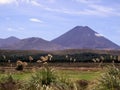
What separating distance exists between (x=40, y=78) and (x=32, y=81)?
502 mm

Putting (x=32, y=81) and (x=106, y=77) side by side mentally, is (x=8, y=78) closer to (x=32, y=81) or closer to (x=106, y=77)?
(x=32, y=81)

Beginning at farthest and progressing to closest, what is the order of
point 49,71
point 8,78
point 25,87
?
point 8,78, point 49,71, point 25,87

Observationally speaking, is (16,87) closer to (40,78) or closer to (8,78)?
(40,78)

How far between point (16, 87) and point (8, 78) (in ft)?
13.6

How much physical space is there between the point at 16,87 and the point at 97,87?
14.6 ft

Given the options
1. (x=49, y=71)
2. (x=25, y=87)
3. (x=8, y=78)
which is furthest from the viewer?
(x=8, y=78)

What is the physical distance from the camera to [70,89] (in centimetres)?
2455

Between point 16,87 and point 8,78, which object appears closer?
point 16,87

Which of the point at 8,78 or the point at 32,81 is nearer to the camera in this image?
the point at 32,81

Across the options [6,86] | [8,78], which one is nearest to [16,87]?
[6,86]

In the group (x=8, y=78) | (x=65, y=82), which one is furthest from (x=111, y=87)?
(x=8, y=78)

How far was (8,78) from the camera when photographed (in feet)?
94.2

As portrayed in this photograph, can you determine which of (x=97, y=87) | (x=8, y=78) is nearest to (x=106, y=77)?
(x=97, y=87)

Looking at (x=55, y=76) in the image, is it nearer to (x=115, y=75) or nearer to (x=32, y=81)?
(x=32, y=81)
